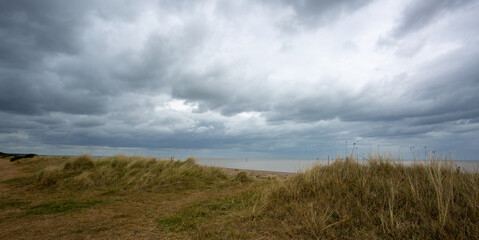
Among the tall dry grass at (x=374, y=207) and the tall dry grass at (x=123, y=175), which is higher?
the tall dry grass at (x=374, y=207)

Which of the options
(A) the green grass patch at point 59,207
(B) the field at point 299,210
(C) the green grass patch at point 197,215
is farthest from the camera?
(A) the green grass patch at point 59,207

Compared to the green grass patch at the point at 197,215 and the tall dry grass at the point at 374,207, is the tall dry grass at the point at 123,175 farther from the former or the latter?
the tall dry grass at the point at 374,207

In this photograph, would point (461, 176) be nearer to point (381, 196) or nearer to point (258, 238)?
point (381, 196)

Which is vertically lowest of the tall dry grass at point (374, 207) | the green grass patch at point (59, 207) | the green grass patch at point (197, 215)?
the green grass patch at point (59, 207)

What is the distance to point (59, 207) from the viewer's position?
22.5 feet

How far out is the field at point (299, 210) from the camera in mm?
3568

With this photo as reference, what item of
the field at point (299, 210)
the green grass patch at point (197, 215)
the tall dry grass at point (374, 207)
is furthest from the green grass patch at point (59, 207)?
the tall dry grass at point (374, 207)

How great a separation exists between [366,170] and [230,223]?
416 centimetres

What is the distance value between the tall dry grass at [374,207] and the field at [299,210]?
0.02 metres

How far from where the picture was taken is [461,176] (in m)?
4.88

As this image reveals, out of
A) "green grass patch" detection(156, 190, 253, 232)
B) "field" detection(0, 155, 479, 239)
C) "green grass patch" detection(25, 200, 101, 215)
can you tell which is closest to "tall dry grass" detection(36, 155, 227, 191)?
"field" detection(0, 155, 479, 239)

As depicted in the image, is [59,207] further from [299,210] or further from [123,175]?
[299,210]

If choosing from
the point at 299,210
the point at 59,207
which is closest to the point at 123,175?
the point at 59,207

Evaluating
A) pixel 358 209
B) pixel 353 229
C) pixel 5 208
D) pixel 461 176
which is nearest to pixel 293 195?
pixel 358 209
